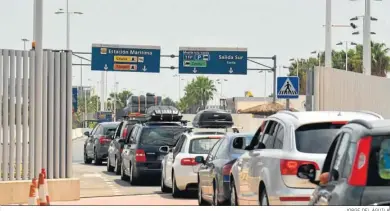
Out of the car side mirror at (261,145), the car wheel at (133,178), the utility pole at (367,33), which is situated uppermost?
the utility pole at (367,33)

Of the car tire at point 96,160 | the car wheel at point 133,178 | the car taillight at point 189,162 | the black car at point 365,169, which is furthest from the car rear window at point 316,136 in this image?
the car tire at point 96,160

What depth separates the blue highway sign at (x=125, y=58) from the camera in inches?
2164

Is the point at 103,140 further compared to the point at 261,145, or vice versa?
the point at 103,140

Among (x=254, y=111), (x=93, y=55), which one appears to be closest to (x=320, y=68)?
(x=93, y=55)

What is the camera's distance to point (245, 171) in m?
13.9

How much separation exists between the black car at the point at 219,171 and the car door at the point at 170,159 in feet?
9.85

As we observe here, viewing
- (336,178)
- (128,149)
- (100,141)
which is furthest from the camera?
(100,141)

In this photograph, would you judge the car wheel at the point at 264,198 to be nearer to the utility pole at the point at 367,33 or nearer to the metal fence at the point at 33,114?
the metal fence at the point at 33,114

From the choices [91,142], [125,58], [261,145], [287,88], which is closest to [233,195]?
[261,145]

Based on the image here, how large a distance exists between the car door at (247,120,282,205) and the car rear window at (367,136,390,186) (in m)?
4.12

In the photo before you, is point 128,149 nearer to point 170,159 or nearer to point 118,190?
point 118,190

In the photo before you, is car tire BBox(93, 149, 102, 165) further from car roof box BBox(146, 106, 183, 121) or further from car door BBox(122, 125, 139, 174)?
car door BBox(122, 125, 139, 174)

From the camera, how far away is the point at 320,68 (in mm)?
25266

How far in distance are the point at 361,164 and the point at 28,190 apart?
12.5 m
